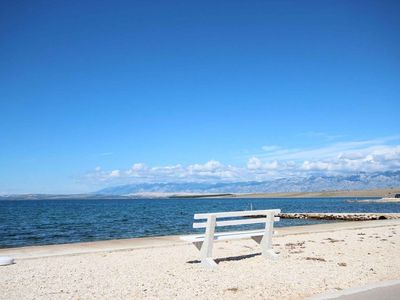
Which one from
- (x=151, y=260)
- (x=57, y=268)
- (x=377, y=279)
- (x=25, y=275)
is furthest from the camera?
(x=151, y=260)

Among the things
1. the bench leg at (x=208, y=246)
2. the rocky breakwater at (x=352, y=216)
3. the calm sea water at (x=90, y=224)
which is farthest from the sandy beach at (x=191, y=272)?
the rocky breakwater at (x=352, y=216)

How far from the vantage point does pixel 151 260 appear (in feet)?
35.8

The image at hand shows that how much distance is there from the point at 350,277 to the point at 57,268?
6.56 m

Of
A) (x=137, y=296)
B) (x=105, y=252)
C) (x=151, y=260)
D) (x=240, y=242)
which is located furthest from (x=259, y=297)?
(x=240, y=242)

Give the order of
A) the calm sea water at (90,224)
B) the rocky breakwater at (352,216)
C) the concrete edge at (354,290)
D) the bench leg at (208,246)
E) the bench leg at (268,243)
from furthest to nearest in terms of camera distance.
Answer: the rocky breakwater at (352,216) → the calm sea water at (90,224) → the bench leg at (268,243) → the bench leg at (208,246) → the concrete edge at (354,290)

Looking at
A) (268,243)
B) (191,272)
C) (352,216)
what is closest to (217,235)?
(268,243)

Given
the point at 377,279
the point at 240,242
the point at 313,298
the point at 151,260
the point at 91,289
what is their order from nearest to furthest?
the point at 313,298 < the point at 91,289 < the point at 377,279 < the point at 151,260 < the point at 240,242

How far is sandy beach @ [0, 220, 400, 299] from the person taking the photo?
7.36 meters

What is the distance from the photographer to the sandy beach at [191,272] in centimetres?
736

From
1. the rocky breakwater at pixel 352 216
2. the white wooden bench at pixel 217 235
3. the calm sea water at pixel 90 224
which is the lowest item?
the rocky breakwater at pixel 352 216

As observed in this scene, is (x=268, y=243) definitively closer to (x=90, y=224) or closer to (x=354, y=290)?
(x=354, y=290)

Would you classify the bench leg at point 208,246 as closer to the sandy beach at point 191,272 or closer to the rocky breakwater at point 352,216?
the sandy beach at point 191,272

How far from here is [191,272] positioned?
911 cm

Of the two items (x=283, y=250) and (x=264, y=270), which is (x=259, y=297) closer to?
(x=264, y=270)
